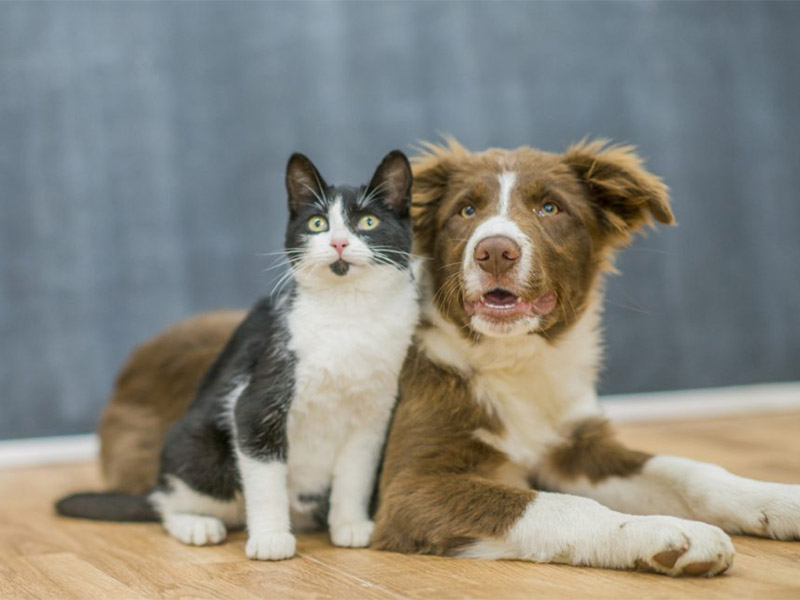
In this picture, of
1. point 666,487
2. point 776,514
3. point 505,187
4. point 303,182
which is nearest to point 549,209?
point 505,187

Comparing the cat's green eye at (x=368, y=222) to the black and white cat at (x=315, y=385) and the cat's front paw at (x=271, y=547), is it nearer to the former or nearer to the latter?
the black and white cat at (x=315, y=385)

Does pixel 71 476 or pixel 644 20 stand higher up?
pixel 644 20

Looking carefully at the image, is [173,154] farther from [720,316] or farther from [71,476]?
[720,316]

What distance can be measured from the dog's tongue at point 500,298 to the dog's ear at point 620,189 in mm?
339

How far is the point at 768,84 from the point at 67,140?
115 inches

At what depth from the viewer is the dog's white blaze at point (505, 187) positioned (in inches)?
72.2

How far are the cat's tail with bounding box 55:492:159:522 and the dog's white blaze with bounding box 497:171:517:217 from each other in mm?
1011

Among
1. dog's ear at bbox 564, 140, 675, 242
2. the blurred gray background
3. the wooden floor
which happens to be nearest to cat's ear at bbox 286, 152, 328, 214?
dog's ear at bbox 564, 140, 675, 242

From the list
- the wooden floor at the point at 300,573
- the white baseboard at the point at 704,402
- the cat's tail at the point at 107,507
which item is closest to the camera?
the wooden floor at the point at 300,573

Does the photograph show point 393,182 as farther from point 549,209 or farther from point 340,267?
point 549,209

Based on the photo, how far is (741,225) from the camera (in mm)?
4117

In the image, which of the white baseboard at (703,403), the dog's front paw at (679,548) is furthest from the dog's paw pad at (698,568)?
the white baseboard at (703,403)

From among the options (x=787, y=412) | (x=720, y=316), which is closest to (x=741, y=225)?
(x=720, y=316)

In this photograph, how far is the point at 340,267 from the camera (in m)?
1.76
